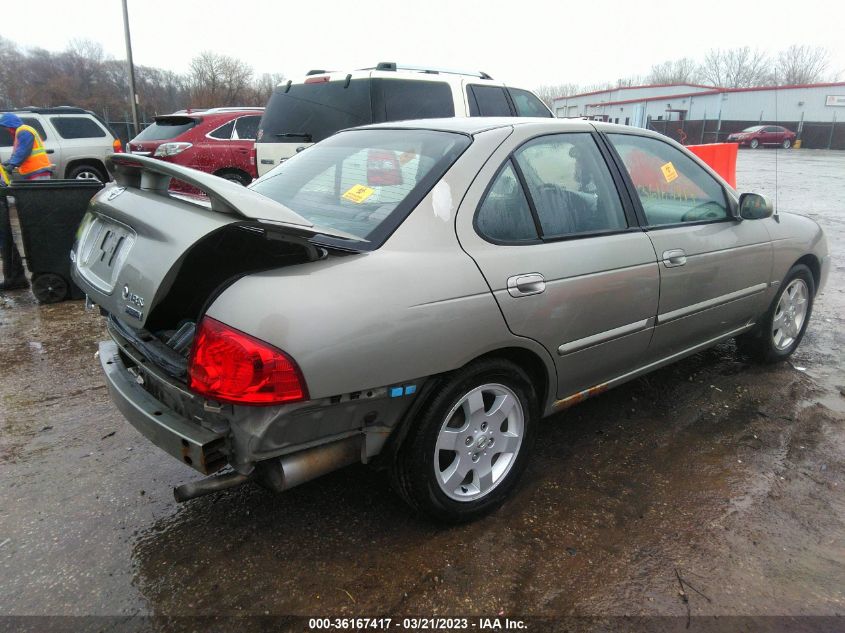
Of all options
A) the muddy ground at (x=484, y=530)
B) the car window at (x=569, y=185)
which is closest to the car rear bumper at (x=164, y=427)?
the muddy ground at (x=484, y=530)

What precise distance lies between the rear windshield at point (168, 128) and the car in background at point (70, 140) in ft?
8.83

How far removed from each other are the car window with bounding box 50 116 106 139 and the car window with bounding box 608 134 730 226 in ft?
42.6

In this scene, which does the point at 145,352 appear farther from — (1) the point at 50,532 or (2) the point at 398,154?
(2) the point at 398,154

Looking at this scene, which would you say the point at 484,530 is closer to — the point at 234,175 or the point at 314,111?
the point at 314,111

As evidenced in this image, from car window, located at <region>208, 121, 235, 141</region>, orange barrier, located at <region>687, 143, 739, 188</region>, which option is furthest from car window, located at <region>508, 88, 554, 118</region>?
car window, located at <region>208, 121, 235, 141</region>

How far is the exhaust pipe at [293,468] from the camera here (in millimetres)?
2074

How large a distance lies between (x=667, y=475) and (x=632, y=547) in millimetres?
660

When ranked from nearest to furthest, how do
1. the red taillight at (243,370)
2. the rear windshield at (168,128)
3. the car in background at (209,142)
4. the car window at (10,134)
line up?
the red taillight at (243,370) → the car in background at (209,142) → the rear windshield at (168,128) → the car window at (10,134)

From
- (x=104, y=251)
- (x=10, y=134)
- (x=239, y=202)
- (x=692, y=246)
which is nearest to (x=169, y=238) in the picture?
(x=239, y=202)

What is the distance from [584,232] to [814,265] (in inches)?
103

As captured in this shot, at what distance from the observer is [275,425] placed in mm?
1968

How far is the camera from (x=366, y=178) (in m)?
2.73

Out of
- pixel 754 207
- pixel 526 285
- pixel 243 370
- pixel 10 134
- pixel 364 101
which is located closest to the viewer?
pixel 243 370

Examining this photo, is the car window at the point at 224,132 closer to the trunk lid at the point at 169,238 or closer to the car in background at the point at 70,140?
the car in background at the point at 70,140
